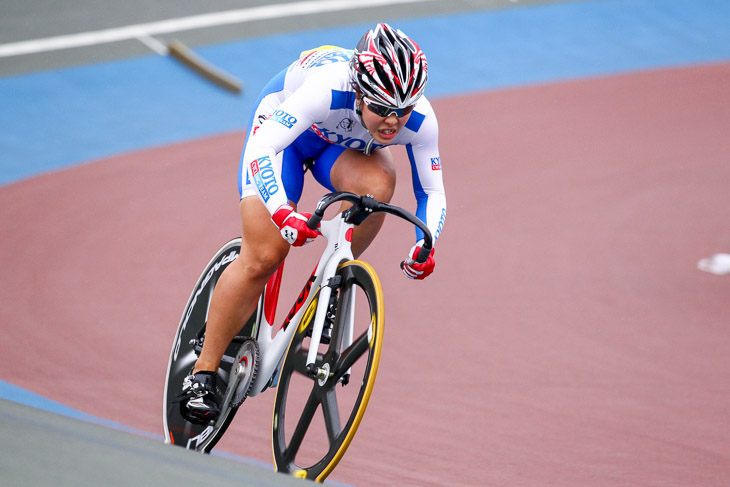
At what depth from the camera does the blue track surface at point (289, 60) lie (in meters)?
7.06

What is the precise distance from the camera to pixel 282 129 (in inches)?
129

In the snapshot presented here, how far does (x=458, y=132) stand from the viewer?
24.8ft

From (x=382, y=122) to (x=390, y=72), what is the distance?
175 millimetres

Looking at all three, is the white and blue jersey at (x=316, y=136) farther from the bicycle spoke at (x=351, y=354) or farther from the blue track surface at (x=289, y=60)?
the blue track surface at (x=289, y=60)

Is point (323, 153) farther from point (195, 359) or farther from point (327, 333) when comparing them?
point (195, 359)

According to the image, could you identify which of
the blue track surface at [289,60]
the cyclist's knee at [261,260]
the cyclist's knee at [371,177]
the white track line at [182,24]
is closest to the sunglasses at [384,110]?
the cyclist's knee at [371,177]

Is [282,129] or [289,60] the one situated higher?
[282,129]

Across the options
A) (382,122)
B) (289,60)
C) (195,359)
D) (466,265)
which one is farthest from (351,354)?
(289,60)

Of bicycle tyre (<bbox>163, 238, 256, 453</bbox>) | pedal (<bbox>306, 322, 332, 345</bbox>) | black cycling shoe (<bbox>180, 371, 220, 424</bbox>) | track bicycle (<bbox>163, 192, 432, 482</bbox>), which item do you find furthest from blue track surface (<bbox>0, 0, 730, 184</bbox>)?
pedal (<bbox>306, 322, 332, 345</bbox>)

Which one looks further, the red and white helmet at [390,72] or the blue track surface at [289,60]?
the blue track surface at [289,60]

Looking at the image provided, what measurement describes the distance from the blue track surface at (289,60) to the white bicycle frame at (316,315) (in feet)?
11.5

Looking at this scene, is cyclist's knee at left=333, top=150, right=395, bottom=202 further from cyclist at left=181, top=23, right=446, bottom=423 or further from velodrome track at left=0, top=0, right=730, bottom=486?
velodrome track at left=0, top=0, right=730, bottom=486

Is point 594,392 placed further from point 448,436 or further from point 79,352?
point 79,352

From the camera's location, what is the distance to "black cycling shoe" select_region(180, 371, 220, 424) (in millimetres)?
3619
